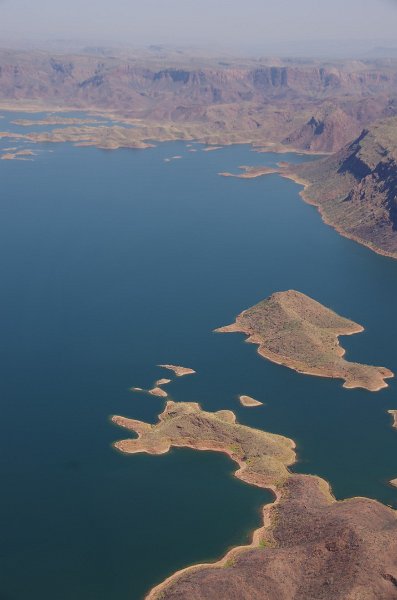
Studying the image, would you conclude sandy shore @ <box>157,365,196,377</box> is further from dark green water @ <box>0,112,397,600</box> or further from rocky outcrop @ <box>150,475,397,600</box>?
rocky outcrop @ <box>150,475,397,600</box>

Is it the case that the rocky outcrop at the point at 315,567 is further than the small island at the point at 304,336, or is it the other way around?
the small island at the point at 304,336

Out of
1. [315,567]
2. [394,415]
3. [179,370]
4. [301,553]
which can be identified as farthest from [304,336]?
[315,567]

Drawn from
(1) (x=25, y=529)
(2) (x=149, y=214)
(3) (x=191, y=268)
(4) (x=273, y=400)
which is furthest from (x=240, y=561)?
(2) (x=149, y=214)

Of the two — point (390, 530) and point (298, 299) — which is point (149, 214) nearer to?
point (298, 299)

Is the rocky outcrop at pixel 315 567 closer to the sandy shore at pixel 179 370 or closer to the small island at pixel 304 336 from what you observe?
the small island at pixel 304 336

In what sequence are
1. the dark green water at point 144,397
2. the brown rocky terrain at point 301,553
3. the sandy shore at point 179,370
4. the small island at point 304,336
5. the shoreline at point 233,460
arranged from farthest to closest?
the small island at point 304,336, the sandy shore at point 179,370, the dark green water at point 144,397, the shoreline at point 233,460, the brown rocky terrain at point 301,553

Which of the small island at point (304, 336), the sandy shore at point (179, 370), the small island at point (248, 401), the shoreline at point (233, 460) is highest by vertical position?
the small island at point (304, 336)

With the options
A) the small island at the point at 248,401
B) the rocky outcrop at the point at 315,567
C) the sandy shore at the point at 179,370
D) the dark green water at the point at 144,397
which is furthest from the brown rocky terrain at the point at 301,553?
the sandy shore at the point at 179,370
